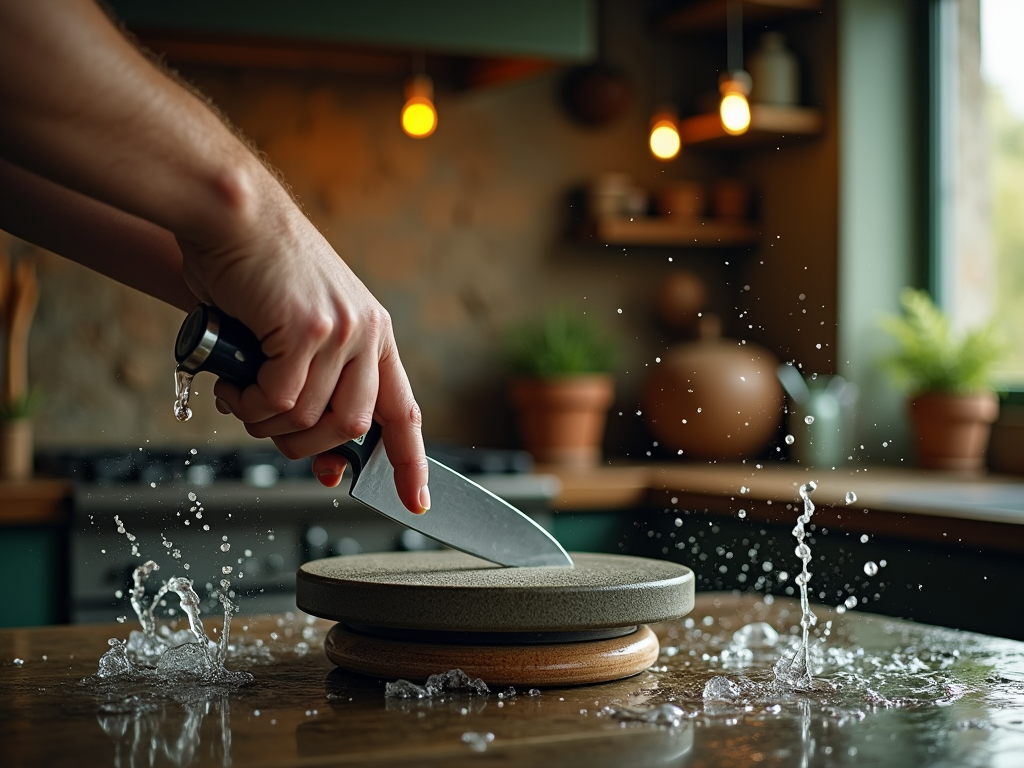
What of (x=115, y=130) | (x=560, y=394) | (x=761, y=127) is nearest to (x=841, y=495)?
(x=560, y=394)

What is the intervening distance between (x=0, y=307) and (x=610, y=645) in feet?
7.53

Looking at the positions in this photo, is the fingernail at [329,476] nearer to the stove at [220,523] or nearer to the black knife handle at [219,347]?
the black knife handle at [219,347]

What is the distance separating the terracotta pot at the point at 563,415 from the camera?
10.4ft

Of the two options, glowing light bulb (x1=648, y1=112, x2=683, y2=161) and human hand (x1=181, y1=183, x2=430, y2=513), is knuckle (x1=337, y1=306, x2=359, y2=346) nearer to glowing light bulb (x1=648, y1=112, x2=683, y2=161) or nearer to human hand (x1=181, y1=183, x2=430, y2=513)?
human hand (x1=181, y1=183, x2=430, y2=513)

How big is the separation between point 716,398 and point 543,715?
2.29 m

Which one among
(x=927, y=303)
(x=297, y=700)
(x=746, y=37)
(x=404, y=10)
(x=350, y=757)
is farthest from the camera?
(x=746, y=37)

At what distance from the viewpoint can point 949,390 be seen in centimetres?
294

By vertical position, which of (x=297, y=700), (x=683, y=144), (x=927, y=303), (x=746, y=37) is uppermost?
(x=746, y=37)

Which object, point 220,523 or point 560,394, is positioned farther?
point 560,394

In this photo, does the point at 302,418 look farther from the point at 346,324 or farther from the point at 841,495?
the point at 841,495

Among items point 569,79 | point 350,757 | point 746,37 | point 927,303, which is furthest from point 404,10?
point 350,757

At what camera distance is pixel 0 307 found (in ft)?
9.35

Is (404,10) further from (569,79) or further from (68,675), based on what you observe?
(68,675)

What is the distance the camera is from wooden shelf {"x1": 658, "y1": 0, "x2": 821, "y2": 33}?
3191mm
